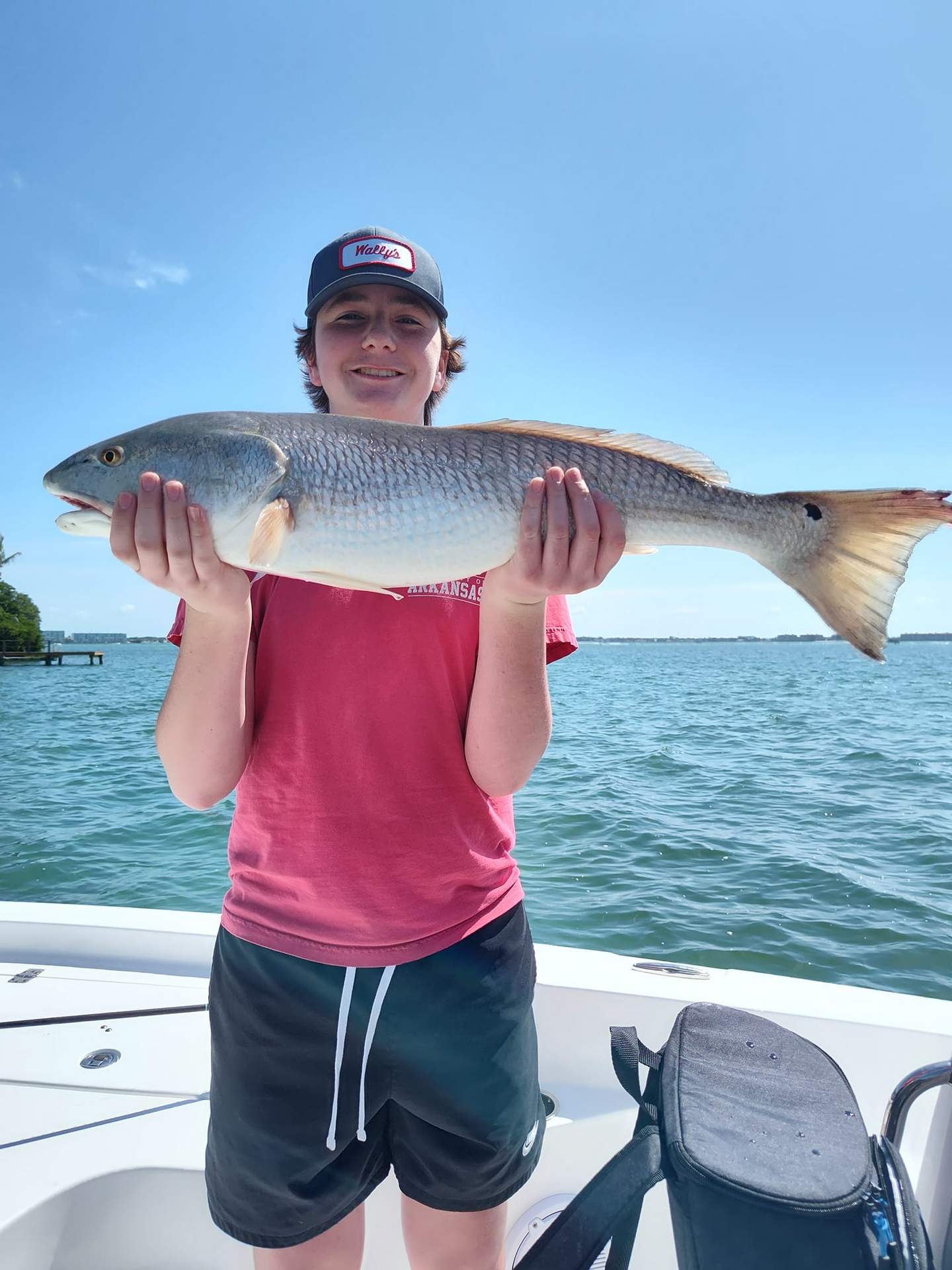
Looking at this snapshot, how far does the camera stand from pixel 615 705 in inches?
1118

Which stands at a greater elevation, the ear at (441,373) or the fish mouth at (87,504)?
the ear at (441,373)

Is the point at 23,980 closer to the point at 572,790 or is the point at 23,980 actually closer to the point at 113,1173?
the point at 113,1173

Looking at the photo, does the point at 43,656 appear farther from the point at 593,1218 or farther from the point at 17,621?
the point at 593,1218

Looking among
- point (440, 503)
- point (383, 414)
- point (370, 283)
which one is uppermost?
point (370, 283)

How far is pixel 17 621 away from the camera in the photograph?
92.1 metres

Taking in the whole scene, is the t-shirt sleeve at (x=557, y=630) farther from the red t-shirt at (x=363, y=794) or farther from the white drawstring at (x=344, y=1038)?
the white drawstring at (x=344, y=1038)

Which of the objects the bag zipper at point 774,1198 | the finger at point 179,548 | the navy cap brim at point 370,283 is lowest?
the bag zipper at point 774,1198

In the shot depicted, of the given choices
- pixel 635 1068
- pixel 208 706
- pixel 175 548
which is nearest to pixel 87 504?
pixel 175 548

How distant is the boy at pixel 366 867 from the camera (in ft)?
6.43

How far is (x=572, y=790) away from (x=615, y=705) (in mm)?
15761

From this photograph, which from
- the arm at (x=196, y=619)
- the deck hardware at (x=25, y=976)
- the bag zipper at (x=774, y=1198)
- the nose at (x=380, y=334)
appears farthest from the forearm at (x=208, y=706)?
the deck hardware at (x=25, y=976)

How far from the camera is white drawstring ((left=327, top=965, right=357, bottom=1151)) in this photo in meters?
1.94

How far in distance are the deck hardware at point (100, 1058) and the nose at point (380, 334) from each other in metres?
3.12

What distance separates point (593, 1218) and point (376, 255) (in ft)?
8.84
